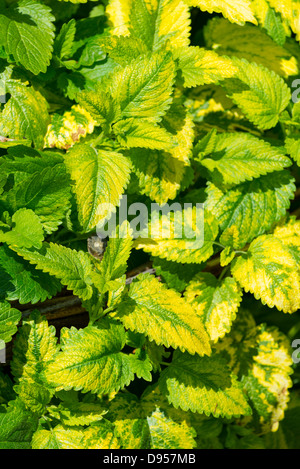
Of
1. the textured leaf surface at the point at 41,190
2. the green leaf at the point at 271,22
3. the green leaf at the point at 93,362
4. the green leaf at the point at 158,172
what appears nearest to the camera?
the green leaf at the point at 93,362

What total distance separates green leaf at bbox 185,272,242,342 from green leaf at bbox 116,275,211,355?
0.09 m

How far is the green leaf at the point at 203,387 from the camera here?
1290 mm

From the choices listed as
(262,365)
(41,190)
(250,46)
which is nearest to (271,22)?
(250,46)

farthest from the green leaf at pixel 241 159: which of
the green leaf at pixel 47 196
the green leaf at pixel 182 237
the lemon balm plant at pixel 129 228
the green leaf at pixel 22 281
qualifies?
the green leaf at pixel 22 281

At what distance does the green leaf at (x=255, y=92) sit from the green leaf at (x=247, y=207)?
17 centimetres

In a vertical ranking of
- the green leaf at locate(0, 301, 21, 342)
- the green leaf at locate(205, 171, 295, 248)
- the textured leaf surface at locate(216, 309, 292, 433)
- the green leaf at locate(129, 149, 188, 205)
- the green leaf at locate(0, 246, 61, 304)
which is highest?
the green leaf at locate(129, 149, 188, 205)

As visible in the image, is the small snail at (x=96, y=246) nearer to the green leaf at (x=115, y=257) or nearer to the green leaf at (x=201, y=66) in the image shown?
the green leaf at (x=115, y=257)

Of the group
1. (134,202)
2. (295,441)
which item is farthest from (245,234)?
(295,441)

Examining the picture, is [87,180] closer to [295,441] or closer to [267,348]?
[267,348]

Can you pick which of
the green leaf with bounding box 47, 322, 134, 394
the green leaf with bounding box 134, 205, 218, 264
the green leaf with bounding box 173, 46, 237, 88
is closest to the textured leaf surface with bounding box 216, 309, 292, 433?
the green leaf with bounding box 134, 205, 218, 264

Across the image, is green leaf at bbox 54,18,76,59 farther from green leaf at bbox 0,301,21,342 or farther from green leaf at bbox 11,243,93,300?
green leaf at bbox 0,301,21,342

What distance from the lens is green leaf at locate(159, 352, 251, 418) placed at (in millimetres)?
1290

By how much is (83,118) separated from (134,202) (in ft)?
0.78
